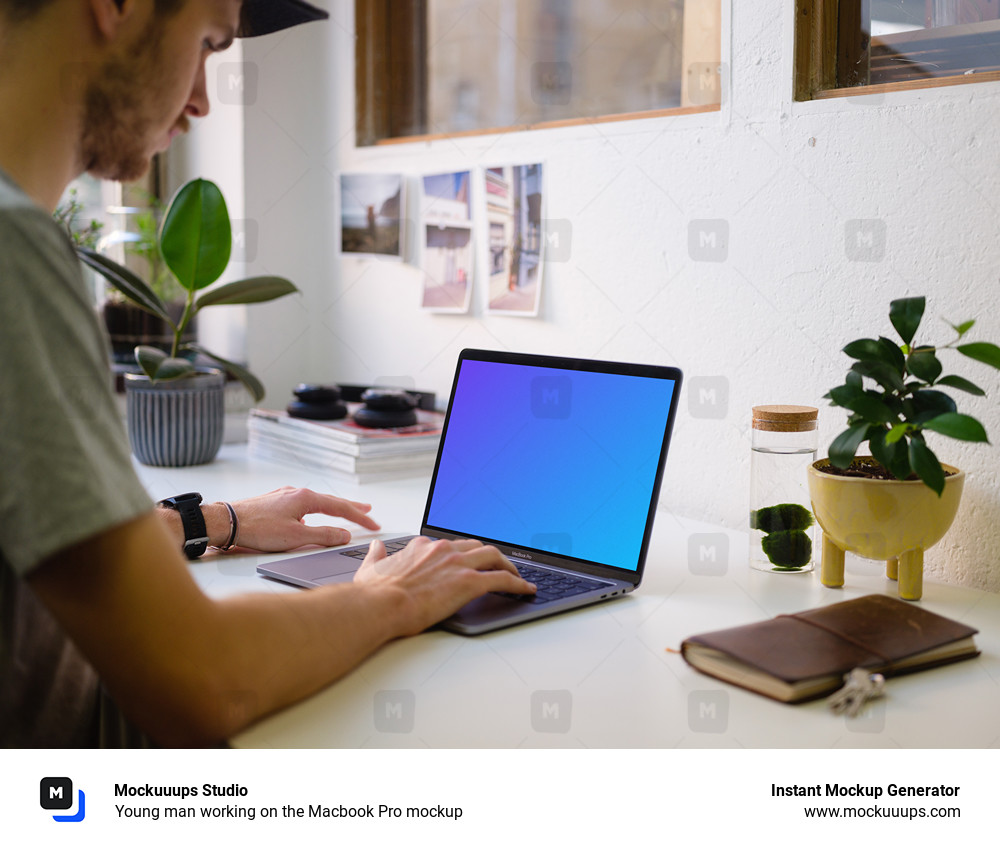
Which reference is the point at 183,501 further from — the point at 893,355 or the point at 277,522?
the point at 893,355

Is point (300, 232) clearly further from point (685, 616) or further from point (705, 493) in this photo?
point (685, 616)

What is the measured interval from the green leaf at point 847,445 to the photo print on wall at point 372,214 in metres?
0.92

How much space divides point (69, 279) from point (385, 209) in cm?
109

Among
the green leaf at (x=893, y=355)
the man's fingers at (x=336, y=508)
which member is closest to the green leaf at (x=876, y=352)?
the green leaf at (x=893, y=355)

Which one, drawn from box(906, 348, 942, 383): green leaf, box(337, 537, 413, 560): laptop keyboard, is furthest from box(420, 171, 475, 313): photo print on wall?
box(906, 348, 942, 383): green leaf

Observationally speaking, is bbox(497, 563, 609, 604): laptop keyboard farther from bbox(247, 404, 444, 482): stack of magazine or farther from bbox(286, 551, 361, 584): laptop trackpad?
bbox(247, 404, 444, 482): stack of magazine

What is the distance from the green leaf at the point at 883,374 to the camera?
0.82 metres

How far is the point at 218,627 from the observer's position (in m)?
0.60

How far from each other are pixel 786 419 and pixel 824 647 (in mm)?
312

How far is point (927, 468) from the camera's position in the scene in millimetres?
784

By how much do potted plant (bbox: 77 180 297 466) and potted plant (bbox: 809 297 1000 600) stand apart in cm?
86

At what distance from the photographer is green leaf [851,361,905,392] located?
820 mm

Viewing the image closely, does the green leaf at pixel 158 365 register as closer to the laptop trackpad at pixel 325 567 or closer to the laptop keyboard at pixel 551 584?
the laptop trackpad at pixel 325 567
